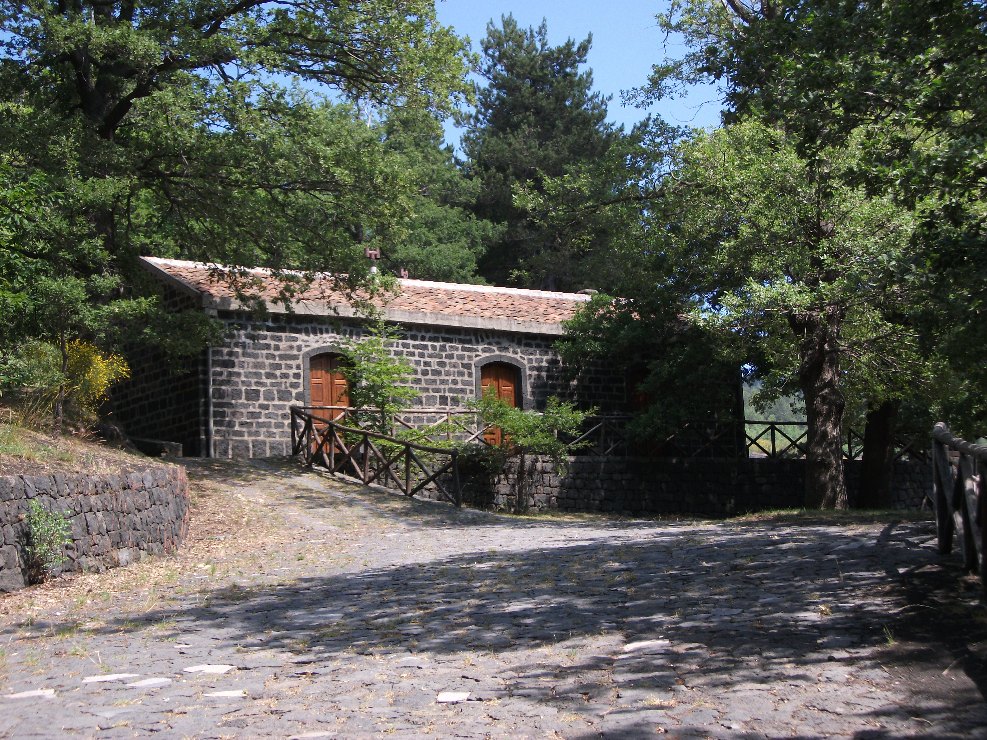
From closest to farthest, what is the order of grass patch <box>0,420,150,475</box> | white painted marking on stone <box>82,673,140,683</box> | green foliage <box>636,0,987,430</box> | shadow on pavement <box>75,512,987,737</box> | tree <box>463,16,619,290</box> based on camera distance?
shadow on pavement <box>75,512,987,737</box> < white painted marking on stone <box>82,673,140,683</box> < green foliage <box>636,0,987,430</box> < grass patch <box>0,420,150,475</box> < tree <box>463,16,619,290</box>

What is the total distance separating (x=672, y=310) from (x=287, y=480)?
329 inches

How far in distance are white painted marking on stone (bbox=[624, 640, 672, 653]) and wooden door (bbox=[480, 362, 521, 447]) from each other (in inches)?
596

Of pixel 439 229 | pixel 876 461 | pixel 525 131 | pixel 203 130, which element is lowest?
pixel 876 461

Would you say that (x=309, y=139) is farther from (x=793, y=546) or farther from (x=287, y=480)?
(x=793, y=546)

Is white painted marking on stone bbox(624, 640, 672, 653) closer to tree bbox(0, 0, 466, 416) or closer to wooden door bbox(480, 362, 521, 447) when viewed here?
tree bbox(0, 0, 466, 416)

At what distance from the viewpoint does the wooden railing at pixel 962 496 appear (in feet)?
20.7

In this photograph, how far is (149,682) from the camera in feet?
18.2

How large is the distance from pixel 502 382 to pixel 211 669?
15.8 metres

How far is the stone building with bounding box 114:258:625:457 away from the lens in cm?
1844

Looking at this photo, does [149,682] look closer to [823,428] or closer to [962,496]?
[962,496]

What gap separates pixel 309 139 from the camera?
15.7 metres

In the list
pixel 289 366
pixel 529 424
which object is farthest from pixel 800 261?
pixel 289 366

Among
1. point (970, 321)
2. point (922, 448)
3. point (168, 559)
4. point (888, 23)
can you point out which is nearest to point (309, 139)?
point (168, 559)

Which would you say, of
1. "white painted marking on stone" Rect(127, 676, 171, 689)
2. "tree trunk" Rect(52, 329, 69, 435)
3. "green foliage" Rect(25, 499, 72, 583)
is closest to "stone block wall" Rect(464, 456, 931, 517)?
"tree trunk" Rect(52, 329, 69, 435)
